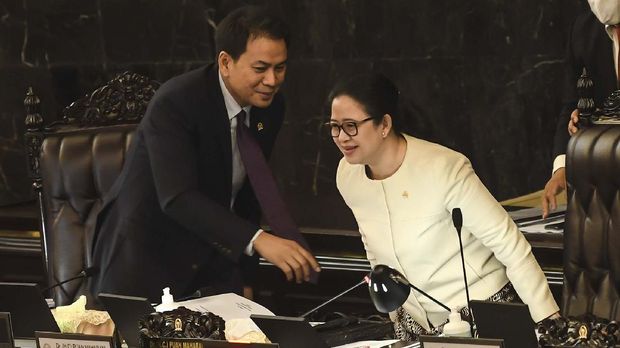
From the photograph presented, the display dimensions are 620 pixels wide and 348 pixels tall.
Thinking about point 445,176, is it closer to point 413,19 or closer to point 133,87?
point 133,87

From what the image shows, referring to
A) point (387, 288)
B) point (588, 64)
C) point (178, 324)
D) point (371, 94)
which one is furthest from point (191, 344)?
point (588, 64)

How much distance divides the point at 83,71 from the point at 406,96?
A: 64.5 inches

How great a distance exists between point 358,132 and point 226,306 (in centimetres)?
58

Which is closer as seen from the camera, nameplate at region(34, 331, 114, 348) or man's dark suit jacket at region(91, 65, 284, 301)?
nameplate at region(34, 331, 114, 348)

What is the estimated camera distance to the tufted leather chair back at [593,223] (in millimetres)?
3184

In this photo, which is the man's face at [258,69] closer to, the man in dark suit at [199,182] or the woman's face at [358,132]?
the man in dark suit at [199,182]

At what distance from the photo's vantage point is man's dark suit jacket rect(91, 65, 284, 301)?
353cm

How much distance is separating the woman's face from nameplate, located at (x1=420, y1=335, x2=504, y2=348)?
1.04 m

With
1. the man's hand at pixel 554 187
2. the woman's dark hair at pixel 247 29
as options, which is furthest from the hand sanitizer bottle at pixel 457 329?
the woman's dark hair at pixel 247 29

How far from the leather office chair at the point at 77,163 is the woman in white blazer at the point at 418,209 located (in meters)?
0.86

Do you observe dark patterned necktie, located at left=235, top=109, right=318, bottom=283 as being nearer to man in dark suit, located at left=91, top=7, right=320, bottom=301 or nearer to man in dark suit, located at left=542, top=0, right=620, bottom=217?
man in dark suit, located at left=91, top=7, right=320, bottom=301

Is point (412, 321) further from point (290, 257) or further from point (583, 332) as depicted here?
point (583, 332)

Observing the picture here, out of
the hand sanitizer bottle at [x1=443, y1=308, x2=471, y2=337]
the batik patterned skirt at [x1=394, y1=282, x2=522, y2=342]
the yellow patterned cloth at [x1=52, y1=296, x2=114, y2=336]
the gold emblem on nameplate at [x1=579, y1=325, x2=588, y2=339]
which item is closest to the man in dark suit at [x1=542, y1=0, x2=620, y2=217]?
the batik patterned skirt at [x1=394, y1=282, x2=522, y2=342]

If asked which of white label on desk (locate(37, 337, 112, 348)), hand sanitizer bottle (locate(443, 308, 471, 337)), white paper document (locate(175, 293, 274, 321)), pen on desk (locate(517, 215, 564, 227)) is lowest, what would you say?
pen on desk (locate(517, 215, 564, 227))
